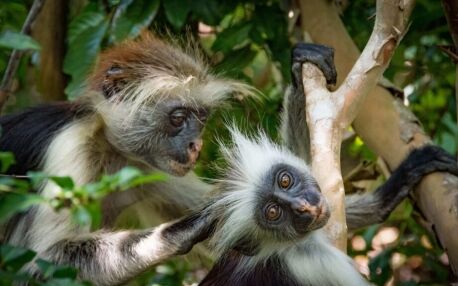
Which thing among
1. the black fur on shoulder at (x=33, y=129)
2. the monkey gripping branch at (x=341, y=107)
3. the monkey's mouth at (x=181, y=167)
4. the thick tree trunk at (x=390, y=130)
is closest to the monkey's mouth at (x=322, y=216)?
the monkey gripping branch at (x=341, y=107)

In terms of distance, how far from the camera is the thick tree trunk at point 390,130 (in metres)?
5.06

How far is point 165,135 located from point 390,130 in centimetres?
140

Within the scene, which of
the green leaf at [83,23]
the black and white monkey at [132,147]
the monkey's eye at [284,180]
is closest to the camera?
the monkey's eye at [284,180]

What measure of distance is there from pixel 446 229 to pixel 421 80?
9.03ft

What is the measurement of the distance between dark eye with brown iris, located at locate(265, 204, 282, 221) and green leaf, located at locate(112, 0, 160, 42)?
1835 mm

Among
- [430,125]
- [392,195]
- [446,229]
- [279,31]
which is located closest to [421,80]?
[430,125]

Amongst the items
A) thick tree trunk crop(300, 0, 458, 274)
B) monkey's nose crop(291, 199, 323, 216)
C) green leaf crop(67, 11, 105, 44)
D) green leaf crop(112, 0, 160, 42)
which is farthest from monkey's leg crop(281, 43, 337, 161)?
green leaf crop(67, 11, 105, 44)

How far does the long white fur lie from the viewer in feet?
15.1

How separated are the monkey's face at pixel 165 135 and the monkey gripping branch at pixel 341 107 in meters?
0.93

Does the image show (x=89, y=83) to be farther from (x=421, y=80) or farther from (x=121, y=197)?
(x=421, y=80)

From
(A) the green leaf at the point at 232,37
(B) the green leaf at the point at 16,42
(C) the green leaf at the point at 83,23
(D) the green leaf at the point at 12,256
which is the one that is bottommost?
(A) the green leaf at the point at 232,37

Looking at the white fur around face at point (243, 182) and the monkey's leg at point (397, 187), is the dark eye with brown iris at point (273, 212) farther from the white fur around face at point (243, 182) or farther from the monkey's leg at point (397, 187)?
the monkey's leg at point (397, 187)

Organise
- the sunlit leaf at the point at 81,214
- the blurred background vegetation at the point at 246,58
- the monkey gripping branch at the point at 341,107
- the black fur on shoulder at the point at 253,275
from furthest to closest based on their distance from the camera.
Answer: the blurred background vegetation at the point at 246,58, the black fur on shoulder at the point at 253,275, the monkey gripping branch at the point at 341,107, the sunlit leaf at the point at 81,214

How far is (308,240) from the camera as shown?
475 centimetres
